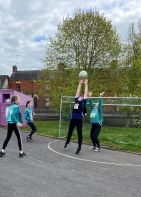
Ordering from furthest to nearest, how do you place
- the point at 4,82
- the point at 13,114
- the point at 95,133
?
the point at 4,82, the point at 95,133, the point at 13,114

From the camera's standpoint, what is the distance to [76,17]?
3725cm

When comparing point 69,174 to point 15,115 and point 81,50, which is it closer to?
point 15,115

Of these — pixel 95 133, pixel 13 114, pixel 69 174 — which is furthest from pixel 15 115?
pixel 69 174

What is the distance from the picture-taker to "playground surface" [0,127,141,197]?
763cm

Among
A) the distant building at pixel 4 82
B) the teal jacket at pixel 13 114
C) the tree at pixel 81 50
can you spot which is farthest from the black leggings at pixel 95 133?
the distant building at pixel 4 82

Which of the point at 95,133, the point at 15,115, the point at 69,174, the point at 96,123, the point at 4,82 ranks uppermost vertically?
the point at 4,82

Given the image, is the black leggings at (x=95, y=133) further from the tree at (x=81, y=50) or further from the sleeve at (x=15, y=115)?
the tree at (x=81, y=50)

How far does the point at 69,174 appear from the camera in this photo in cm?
935

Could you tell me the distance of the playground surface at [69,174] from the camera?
763 cm

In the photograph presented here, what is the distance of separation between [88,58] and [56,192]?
98.7 ft

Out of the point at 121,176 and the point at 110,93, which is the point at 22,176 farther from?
the point at 110,93

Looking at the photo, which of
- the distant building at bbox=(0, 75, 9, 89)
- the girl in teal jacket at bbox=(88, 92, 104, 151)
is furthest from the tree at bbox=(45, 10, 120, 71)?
the distant building at bbox=(0, 75, 9, 89)

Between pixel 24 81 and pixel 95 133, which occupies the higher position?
pixel 24 81

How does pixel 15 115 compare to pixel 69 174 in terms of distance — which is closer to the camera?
pixel 69 174
